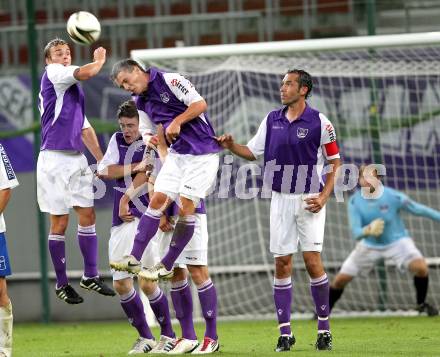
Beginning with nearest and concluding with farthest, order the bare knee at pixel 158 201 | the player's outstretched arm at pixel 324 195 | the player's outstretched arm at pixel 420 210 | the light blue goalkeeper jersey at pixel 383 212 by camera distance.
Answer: the bare knee at pixel 158 201 → the player's outstretched arm at pixel 324 195 → the player's outstretched arm at pixel 420 210 → the light blue goalkeeper jersey at pixel 383 212

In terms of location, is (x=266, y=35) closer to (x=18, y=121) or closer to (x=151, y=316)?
(x=18, y=121)

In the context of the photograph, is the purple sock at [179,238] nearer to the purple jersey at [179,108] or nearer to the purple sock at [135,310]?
the purple jersey at [179,108]

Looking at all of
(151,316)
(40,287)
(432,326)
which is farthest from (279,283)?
(40,287)

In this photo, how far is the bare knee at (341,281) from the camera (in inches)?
509

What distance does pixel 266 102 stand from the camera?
14.1 metres

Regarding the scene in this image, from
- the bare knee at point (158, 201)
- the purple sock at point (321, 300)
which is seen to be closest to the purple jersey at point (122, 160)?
the bare knee at point (158, 201)

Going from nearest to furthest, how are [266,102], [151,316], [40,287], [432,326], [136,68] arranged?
[136,68], [432,326], [151,316], [266,102], [40,287]

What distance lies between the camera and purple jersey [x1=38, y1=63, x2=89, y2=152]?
9.42 metres

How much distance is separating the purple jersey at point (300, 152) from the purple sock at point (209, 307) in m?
1.02

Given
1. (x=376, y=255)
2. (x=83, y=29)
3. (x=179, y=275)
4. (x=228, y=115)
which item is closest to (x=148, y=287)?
(x=179, y=275)

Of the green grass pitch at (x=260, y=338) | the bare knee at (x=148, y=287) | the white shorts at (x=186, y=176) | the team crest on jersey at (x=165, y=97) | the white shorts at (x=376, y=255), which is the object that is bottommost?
the green grass pitch at (x=260, y=338)

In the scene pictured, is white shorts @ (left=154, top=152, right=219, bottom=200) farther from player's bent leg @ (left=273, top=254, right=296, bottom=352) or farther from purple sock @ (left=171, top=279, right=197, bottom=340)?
player's bent leg @ (left=273, top=254, right=296, bottom=352)

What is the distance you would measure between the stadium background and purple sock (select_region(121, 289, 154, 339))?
4679 mm

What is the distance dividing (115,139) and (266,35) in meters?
6.85
